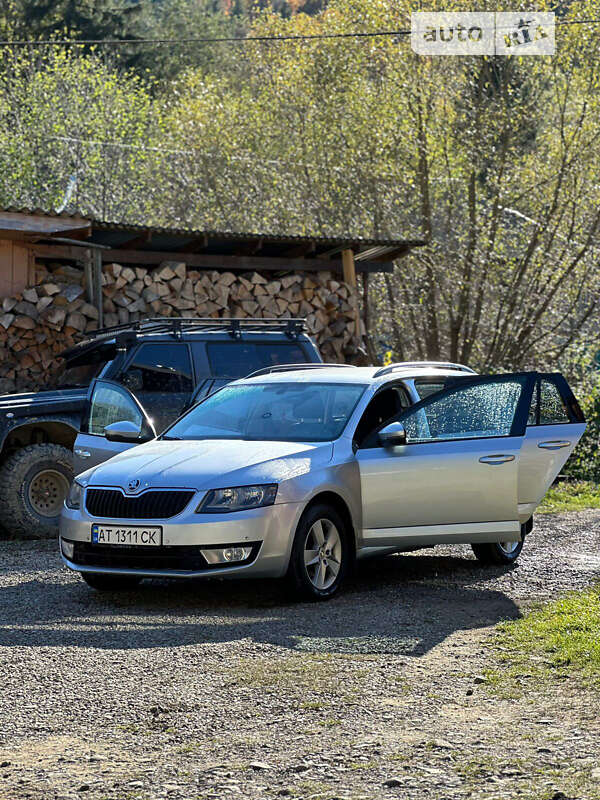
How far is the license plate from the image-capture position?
7914mm

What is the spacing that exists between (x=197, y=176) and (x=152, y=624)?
2873 cm

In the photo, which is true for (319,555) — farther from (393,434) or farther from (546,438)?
(546,438)

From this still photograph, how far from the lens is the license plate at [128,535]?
7.91 metres

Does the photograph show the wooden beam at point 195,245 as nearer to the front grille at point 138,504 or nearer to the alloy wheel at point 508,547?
the alloy wheel at point 508,547

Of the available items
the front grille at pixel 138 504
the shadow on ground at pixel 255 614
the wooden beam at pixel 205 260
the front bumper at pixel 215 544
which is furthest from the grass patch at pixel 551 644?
the wooden beam at pixel 205 260

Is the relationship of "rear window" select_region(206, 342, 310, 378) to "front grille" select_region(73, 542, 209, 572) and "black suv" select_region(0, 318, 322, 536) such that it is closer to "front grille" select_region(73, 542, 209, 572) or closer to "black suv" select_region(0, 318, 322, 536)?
"black suv" select_region(0, 318, 322, 536)

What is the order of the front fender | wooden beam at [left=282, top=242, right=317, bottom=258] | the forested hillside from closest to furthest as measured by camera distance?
the front fender → wooden beam at [left=282, top=242, right=317, bottom=258] → the forested hillside

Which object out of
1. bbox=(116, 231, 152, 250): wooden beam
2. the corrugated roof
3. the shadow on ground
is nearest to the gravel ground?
the shadow on ground

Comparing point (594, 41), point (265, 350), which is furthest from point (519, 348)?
point (265, 350)

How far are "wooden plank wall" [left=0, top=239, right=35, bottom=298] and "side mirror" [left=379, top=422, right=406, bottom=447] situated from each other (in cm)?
791

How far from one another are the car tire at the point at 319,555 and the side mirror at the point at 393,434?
0.69 metres

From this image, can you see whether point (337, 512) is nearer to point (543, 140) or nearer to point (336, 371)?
point (336, 371)

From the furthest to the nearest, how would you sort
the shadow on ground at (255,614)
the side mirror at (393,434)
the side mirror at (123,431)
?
the side mirror at (123,431) < the side mirror at (393,434) < the shadow on ground at (255,614)

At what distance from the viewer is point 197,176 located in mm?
34969
